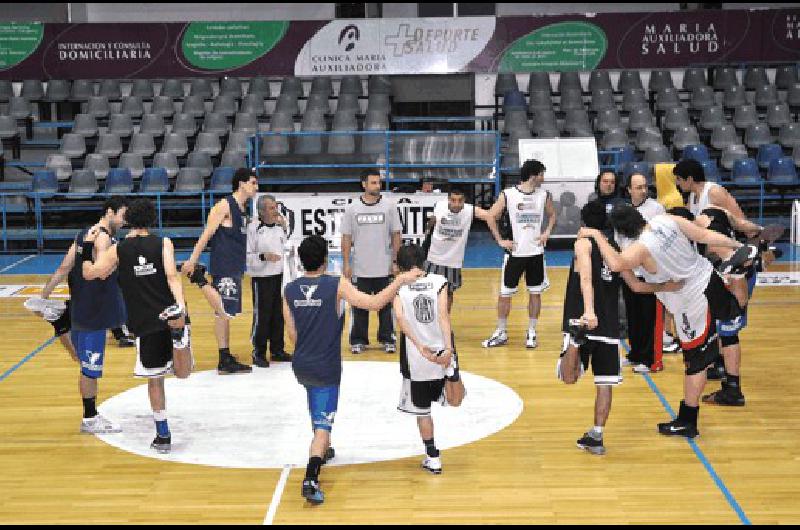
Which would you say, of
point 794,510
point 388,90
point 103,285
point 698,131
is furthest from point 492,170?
point 794,510

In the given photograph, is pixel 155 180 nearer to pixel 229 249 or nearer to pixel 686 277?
pixel 229 249

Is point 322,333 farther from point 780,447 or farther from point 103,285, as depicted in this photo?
point 780,447

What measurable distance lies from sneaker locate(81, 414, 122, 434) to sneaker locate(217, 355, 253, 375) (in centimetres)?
197

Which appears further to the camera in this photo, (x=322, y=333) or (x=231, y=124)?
(x=231, y=124)

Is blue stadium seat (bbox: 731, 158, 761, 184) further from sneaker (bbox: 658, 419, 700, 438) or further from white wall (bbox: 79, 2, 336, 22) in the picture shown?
sneaker (bbox: 658, 419, 700, 438)

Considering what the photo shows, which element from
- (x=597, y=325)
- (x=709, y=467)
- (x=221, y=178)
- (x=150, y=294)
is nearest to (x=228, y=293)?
(x=150, y=294)

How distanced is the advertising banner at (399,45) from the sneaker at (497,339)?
11.2m

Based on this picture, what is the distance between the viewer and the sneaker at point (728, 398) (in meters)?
9.24

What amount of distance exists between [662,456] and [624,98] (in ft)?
49.5

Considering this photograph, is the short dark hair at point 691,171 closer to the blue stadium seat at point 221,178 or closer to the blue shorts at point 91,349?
the blue shorts at point 91,349

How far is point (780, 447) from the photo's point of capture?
320 inches

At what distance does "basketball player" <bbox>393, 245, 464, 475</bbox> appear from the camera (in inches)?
288

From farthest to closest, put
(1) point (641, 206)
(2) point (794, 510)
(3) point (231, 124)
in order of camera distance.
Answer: (3) point (231, 124), (1) point (641, 206), (2) point (794, 510)

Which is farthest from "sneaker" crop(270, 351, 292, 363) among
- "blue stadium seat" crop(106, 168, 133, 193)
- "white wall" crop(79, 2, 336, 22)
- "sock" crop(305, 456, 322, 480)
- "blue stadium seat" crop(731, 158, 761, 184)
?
"white wall" crop(79, 2, 336, 22)
